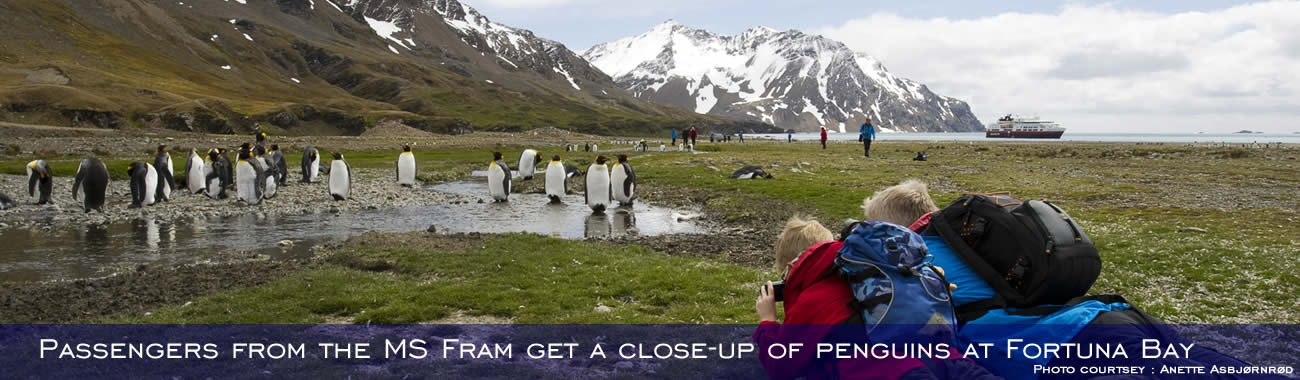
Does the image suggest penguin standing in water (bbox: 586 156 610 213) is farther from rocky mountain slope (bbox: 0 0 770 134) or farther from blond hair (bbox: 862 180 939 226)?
rocky mountain slope (bbox: 0 0 770 134)

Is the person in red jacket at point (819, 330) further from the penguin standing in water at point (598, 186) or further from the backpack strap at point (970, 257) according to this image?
the penguin standing in water at point (598, 186)

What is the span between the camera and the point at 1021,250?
391 centimetres

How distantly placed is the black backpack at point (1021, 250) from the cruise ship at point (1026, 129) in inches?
5630

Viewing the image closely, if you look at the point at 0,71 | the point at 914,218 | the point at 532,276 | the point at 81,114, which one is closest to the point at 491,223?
the point at 532,276

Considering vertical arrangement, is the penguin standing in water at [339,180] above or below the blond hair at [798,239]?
below

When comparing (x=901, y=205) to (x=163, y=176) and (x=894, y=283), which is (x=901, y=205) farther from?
(x=163, y=176)

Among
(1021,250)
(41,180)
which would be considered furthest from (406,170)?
(1021,250)

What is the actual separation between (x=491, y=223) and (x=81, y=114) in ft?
238

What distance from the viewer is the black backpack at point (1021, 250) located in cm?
379

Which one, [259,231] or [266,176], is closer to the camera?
[259,231]

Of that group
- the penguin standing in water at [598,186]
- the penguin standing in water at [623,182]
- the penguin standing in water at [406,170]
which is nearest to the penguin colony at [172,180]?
the penguin standing in water at [406,170]

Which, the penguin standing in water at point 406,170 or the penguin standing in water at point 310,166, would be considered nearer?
the penguin standing in water at point 406,170

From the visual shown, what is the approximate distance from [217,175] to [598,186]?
470 inches

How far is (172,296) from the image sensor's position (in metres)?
8.59
